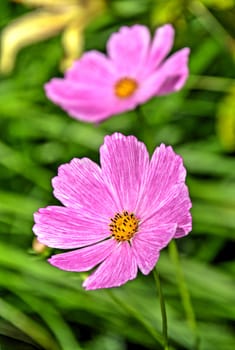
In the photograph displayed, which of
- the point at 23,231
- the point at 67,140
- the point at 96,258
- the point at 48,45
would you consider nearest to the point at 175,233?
the point at 96,258

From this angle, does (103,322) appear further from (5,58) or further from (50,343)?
(5,58)

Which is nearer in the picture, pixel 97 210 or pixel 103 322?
pixel 97 210

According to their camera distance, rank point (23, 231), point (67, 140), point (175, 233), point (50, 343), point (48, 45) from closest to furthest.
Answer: point (175, 233) < point (50, 343) < point (23, 231) < point (67, 140) < point (48, 45)

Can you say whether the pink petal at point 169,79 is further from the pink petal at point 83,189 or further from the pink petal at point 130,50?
the pink petal at point 83,189

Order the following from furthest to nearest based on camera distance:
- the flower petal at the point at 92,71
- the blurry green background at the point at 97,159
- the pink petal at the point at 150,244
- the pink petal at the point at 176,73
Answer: the blurry green background at the point at 97,159 < the flower petal at the point at 92,71 < the pink petal at the point at 176,73 < the pink petal at the point at 150,244

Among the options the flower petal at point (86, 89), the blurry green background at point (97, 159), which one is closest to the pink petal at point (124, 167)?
the blurry green background at point (97, 159)

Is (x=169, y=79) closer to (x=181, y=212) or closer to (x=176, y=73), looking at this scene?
(x=176, y=73)

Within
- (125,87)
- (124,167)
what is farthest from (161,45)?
(124,167)
